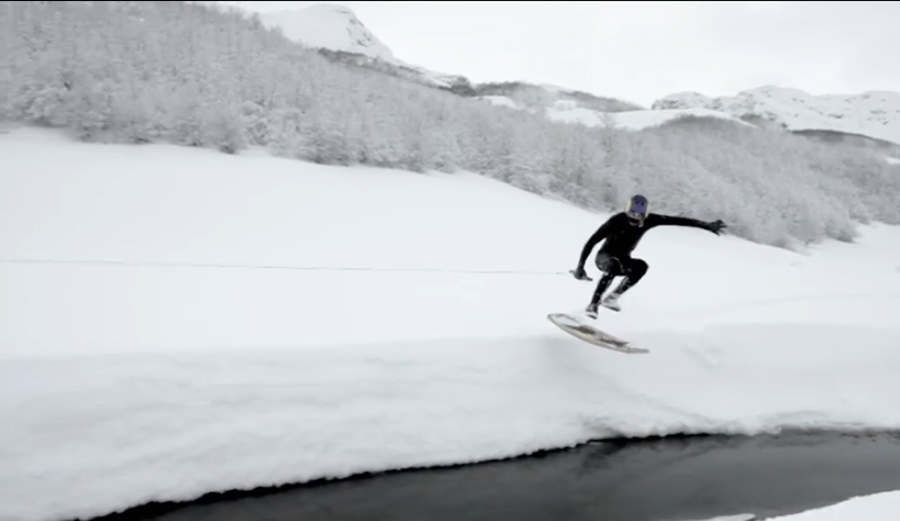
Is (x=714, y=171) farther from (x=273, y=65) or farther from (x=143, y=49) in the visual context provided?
(x=143, y=49)

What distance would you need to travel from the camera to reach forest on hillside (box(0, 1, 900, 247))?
12.8 metres

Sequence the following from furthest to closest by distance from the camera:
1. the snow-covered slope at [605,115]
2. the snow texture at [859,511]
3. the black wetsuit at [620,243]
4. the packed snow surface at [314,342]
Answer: the snow-covered slope at [605,115] → the black wetsuit at [620,243] → the packed snow surface at [314,342] → the snow texture at [859,511]

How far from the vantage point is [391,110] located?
58.9 ft

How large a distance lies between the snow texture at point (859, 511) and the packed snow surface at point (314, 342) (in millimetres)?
2295

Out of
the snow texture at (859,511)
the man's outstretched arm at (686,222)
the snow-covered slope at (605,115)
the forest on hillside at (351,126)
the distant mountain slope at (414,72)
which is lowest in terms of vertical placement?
the snow texture at (859,511)

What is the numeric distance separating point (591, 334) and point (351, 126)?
1061 centimetres

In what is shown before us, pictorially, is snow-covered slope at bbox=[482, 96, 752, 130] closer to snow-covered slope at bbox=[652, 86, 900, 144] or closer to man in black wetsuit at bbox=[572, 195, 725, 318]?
snow-covered slope at bbox=[652, 86, 900, 144]

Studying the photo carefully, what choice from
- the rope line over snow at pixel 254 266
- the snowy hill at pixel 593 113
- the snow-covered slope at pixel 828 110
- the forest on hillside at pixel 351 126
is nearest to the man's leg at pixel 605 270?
the rope line over snow at pixel 254 266

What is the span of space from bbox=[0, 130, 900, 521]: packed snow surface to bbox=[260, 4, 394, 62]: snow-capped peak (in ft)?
77.7

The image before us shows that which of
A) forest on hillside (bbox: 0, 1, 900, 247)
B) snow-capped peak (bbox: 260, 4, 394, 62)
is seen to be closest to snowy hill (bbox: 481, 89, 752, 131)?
forest on hillside (bbox: 0, 1, 900, 247)

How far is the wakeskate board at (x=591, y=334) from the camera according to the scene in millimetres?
6312

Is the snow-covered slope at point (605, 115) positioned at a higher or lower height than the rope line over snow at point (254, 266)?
higher

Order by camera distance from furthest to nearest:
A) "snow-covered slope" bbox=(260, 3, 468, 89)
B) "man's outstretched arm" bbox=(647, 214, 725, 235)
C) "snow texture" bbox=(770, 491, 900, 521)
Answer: "snow-covered slope" bbox=(260, 3, 468, 89), "man's outstretched arm" bbox=(647, 214, 725, 235), "snow texture" bbox=(770, 491, 900, 521)

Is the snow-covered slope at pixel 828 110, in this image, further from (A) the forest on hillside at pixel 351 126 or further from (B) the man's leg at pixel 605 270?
(B) the man's leg at pixel 605 270
